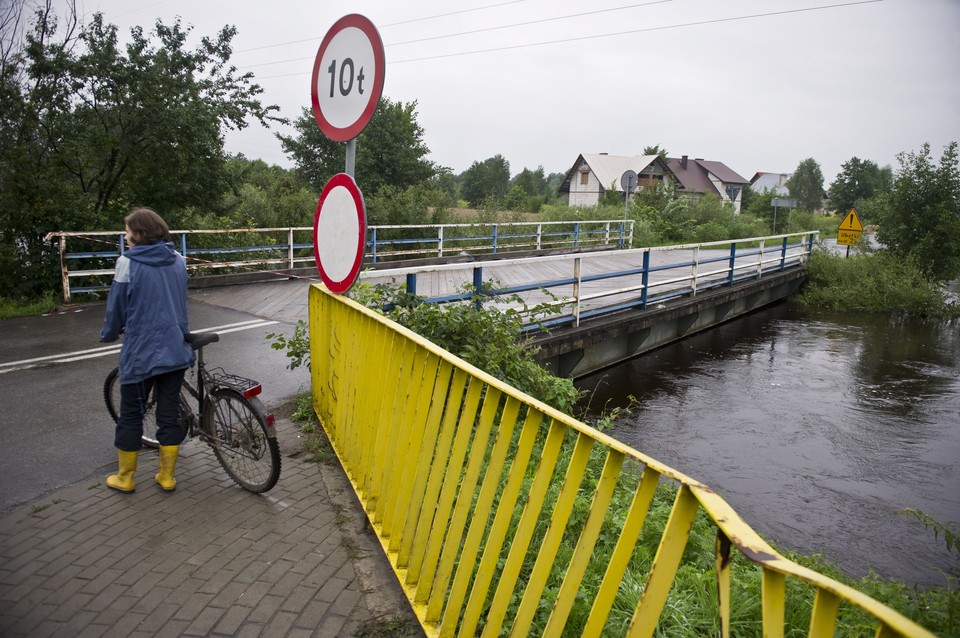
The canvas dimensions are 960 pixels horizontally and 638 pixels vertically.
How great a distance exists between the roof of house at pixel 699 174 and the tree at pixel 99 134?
66.6 metres

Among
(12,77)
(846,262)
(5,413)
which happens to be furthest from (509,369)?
(846,262)

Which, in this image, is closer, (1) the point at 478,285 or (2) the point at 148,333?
(2) the point at 148,333

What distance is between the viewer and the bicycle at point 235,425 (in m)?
3.97

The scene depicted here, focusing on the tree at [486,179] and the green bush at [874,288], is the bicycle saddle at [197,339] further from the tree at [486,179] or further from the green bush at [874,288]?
the tree at [486,179]

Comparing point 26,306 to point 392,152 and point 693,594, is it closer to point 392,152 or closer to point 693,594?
point 693,594

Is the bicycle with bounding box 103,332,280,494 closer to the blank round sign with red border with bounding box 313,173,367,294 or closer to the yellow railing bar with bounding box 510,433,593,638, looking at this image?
the blank round sign with red border with bounding box 313,173,367,294

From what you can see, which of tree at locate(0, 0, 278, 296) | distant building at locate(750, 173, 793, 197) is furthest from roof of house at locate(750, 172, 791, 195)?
tree at locate(0, 0, 278, 296)

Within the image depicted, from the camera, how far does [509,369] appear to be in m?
5.62

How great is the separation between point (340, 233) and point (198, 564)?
2146 millimetres

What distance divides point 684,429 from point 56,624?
705cm

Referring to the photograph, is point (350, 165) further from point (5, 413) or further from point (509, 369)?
point (5, 413)

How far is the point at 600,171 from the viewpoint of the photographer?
6825cm

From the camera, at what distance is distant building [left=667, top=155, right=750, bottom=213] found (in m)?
76.3

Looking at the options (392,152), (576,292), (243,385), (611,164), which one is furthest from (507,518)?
(611,164)
